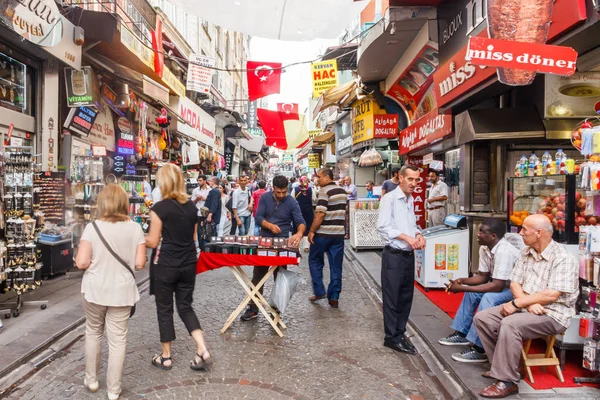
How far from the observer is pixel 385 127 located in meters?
13.7

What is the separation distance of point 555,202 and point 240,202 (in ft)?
25.5

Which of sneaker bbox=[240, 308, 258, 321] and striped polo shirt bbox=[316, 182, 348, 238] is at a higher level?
striped polo shirt bbox=[316, 182, 348, 238]

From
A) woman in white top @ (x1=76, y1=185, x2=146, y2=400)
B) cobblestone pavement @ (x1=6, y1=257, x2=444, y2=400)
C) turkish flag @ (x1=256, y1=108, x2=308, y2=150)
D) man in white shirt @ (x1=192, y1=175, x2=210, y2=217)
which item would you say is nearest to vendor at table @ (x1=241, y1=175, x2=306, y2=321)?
cobblestone pavement @ (x1=6, y1=257, x2=444, y2=400)

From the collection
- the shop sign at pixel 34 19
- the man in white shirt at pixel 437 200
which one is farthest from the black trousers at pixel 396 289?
the shop sign at pixel 34 19

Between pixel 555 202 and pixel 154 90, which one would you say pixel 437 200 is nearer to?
pixel 555 202

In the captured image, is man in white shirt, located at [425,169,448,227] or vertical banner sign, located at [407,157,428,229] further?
vertical banner sign, located at [407,157,428,229]

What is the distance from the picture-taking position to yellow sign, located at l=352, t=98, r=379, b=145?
545 inches

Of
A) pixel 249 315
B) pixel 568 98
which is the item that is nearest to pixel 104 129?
pixel 249 315

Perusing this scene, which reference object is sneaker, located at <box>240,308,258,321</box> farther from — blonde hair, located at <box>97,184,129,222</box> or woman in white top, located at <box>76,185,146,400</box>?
blonde hair, located at <box>97,184,129,222</box>

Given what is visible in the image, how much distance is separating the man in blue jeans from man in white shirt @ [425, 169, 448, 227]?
532 centimetres

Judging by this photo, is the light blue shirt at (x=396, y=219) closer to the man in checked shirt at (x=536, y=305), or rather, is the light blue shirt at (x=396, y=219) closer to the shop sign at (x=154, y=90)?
the man in checked shirt at (x=536, y=305)

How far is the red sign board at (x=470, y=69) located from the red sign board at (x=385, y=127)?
5903 millimetres

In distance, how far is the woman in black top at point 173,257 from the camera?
405 centimetres

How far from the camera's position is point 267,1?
5.51 metres
